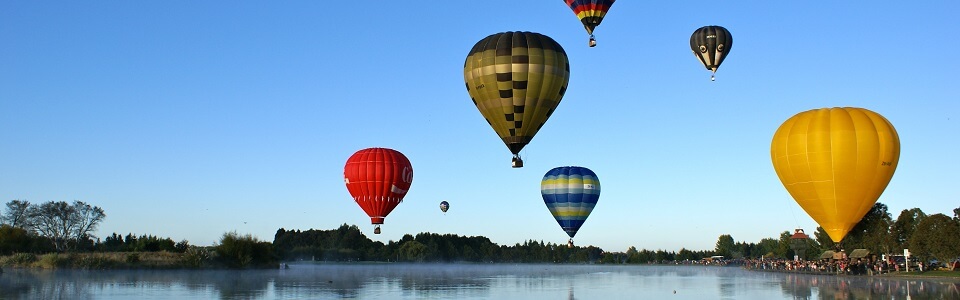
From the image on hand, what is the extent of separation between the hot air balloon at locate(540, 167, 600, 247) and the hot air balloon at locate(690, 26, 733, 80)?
1486 cm

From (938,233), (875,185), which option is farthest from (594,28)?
(938,233)

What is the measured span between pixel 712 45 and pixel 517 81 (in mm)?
11864

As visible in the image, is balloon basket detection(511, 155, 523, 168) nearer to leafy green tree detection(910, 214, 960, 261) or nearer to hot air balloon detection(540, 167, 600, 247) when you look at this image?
hot air balloon detection(540, 167, 600, 247)

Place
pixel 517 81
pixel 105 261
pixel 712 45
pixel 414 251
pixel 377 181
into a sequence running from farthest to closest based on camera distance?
pixel 414 251 < pixel 105 261 < pixel 377 181 < pixel 712 45 < pixel 517 81

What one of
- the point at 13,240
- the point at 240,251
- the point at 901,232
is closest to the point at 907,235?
the point at 901,232

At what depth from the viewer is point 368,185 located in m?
44.9

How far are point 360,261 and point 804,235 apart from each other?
3483 inches

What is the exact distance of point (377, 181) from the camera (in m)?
44.9

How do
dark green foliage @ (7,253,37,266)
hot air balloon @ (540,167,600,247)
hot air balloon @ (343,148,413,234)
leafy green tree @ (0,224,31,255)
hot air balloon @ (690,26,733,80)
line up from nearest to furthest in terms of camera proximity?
hot air balloon @ (690,26,733,80), hot air balloon @ (343,148,413,234), hot air balloon @ (540,167,600,247), dark green foliage @ (7,253,37,266), leafy green tree @ (0,224,31,255)

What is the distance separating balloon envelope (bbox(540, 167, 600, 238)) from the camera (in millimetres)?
53312

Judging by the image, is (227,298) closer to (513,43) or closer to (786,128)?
(513,43)

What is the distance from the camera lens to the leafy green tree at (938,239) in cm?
4759

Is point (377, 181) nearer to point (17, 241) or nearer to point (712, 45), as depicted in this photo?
point (712, 45)

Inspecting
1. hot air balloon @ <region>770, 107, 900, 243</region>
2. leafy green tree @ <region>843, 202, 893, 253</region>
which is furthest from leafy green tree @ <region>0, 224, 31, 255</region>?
leafy green tree @ <region>843, 202, 893, 253</region>
